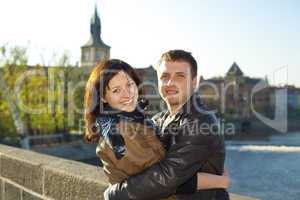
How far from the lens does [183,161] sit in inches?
48.2

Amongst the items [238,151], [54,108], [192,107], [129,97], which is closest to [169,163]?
[192,107]

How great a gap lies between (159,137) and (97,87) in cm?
30

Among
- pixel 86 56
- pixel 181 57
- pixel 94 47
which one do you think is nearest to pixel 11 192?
pixel 181 57

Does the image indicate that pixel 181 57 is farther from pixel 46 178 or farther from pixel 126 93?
pixel 46 178

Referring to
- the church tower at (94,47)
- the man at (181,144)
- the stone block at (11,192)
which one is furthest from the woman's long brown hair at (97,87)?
the church tower at (94,47)

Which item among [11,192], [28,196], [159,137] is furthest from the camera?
[11,192]

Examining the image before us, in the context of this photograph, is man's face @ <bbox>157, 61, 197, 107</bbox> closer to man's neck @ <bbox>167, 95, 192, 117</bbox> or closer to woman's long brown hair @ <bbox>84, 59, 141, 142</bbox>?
man's neck @ <bbox>167, 95, 192, 117</bbox>

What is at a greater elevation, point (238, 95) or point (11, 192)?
point (11, 192)

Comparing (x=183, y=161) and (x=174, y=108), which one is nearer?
(x=183, y=161)

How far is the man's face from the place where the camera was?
141 centimetres

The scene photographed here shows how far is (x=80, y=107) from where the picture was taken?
2877 cm

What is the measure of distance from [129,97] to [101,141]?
0.62 ft

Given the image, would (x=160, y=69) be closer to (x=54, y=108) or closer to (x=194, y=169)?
(x=194, y=169)

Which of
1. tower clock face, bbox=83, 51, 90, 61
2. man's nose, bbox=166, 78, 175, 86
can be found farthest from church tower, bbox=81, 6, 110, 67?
man's nose, bbox=166, 78, 175, 86
